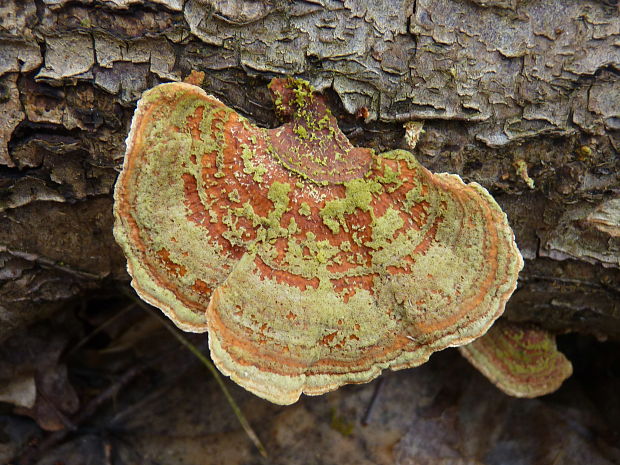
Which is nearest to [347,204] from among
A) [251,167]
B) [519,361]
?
[251,167]

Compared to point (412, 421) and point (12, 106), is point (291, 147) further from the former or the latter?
point (412, 421)

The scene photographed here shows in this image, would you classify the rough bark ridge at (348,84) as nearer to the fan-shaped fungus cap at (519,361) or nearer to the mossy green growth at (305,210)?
the mossy green growth at (305,210)

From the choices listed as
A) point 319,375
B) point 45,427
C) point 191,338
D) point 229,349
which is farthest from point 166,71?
point 45,427

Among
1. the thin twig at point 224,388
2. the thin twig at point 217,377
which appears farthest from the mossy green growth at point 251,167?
the thin twig at point 224,388

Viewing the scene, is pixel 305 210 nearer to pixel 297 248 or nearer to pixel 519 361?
pixel 297 248

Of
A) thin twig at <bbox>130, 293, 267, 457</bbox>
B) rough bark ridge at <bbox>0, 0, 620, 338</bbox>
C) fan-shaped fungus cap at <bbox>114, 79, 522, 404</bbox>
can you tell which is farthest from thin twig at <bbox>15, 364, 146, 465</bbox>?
fan-shaped fungus cap at <bbox>114, 79, 522, 404</bbox>

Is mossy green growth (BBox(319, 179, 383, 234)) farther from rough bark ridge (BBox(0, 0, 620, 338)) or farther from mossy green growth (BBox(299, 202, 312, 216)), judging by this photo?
rough bark ridge (BBox(0, 0, 620, 338))

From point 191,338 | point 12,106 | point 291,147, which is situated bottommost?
point 191,338
